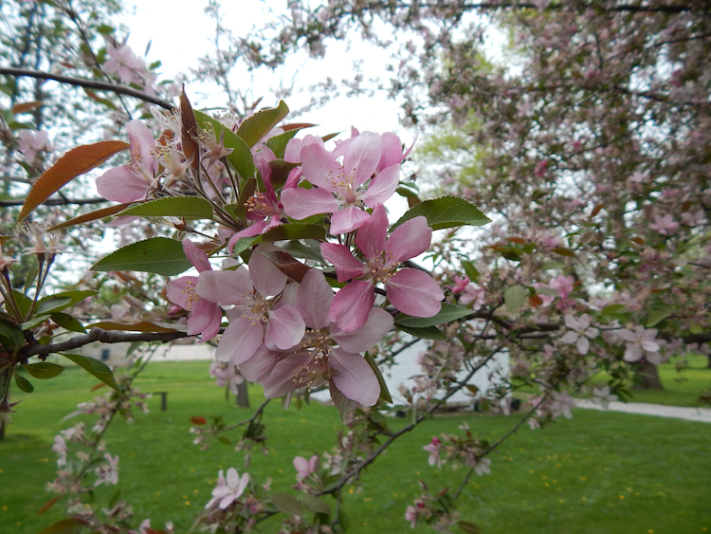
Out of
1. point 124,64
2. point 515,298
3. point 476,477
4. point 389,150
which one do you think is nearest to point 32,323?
point 389,150

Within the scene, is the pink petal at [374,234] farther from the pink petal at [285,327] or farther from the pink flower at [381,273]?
the pink petal at [285,327]

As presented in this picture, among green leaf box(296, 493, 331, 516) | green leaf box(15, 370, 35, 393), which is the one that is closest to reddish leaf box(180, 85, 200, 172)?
green leaf box(15, 370, 35, 393)

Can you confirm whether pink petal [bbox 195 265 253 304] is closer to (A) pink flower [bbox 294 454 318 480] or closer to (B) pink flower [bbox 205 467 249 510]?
(B) pink flower [bbox 205 467 249 510]

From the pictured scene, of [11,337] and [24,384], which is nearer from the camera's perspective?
[11,337]

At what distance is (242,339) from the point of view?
1.87 ft

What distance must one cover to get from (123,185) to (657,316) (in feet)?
6.53

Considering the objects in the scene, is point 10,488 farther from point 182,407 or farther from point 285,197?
point 285,197

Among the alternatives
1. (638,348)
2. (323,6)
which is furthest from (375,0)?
(638,348)

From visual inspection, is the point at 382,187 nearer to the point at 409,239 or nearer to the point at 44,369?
the point at 409,239

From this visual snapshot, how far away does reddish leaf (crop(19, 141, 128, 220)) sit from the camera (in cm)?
55

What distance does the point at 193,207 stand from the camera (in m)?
0.51

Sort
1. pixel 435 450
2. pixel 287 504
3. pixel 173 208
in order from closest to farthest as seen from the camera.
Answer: pixel 173 208, pixel 287 504, pixel 435 450

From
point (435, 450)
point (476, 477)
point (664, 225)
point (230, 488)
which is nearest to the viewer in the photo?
point (230, 488)

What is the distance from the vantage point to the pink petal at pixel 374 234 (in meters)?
0.51
